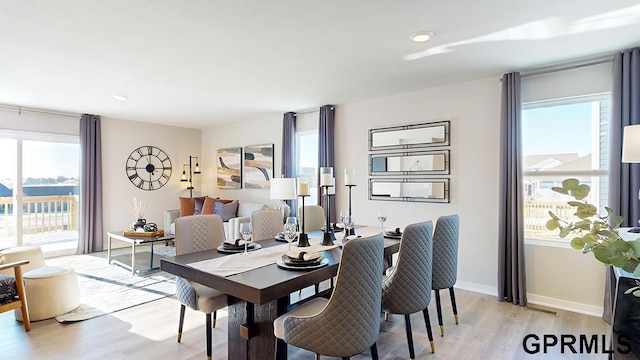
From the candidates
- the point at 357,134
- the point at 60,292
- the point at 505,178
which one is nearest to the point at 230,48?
the point at 357,134

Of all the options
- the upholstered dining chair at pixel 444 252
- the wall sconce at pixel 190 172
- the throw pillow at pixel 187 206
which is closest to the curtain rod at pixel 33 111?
the wall sconce at pixel 190 172

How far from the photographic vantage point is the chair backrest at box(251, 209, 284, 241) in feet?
10.4

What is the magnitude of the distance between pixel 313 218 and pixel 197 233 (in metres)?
1.44

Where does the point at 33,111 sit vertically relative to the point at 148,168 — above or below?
above

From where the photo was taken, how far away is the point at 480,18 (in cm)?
236

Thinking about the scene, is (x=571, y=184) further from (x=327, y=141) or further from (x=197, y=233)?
(x=327, y=141)

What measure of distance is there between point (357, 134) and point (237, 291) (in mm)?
3436

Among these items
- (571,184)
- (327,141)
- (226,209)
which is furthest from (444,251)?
(226,209)

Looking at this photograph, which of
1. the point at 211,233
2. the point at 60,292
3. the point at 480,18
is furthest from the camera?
the point at 60,292

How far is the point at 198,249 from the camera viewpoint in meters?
2.66

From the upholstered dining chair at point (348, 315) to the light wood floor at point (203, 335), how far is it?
84 cm

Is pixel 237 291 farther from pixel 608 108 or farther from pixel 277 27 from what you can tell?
pixel 608 108

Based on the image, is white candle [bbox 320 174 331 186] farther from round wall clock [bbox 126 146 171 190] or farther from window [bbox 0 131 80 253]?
window [bbox 0 131 80 253]

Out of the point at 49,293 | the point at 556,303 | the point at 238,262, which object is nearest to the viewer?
the point at 238,262
